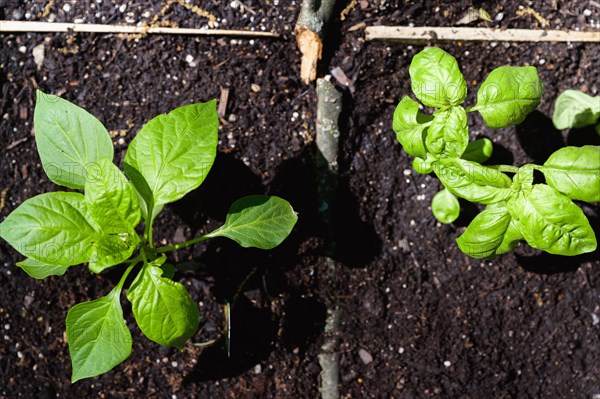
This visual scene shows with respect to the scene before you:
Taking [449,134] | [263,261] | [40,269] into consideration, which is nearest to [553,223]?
[449,134]

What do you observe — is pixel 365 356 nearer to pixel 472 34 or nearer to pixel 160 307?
pixel 160 307

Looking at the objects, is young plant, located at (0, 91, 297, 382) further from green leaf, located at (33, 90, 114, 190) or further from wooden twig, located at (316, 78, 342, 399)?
wooden twig, located at (316, 78, 342, 399)

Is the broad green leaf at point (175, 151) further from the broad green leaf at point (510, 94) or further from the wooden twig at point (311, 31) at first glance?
the broad green leaf at point (510, 94)

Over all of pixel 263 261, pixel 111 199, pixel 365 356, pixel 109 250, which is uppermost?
pixel 111 199

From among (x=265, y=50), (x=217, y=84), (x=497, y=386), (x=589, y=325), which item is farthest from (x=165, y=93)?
(x=589, y=325)

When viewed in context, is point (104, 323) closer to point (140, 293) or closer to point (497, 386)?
point (140, 293)

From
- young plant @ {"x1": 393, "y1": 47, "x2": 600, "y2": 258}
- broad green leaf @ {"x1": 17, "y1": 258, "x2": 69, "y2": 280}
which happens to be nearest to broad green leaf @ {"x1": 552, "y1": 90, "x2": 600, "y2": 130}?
young plant @ {"x1": 393, "y1": 47, "x2": 600, "y2": 258}
